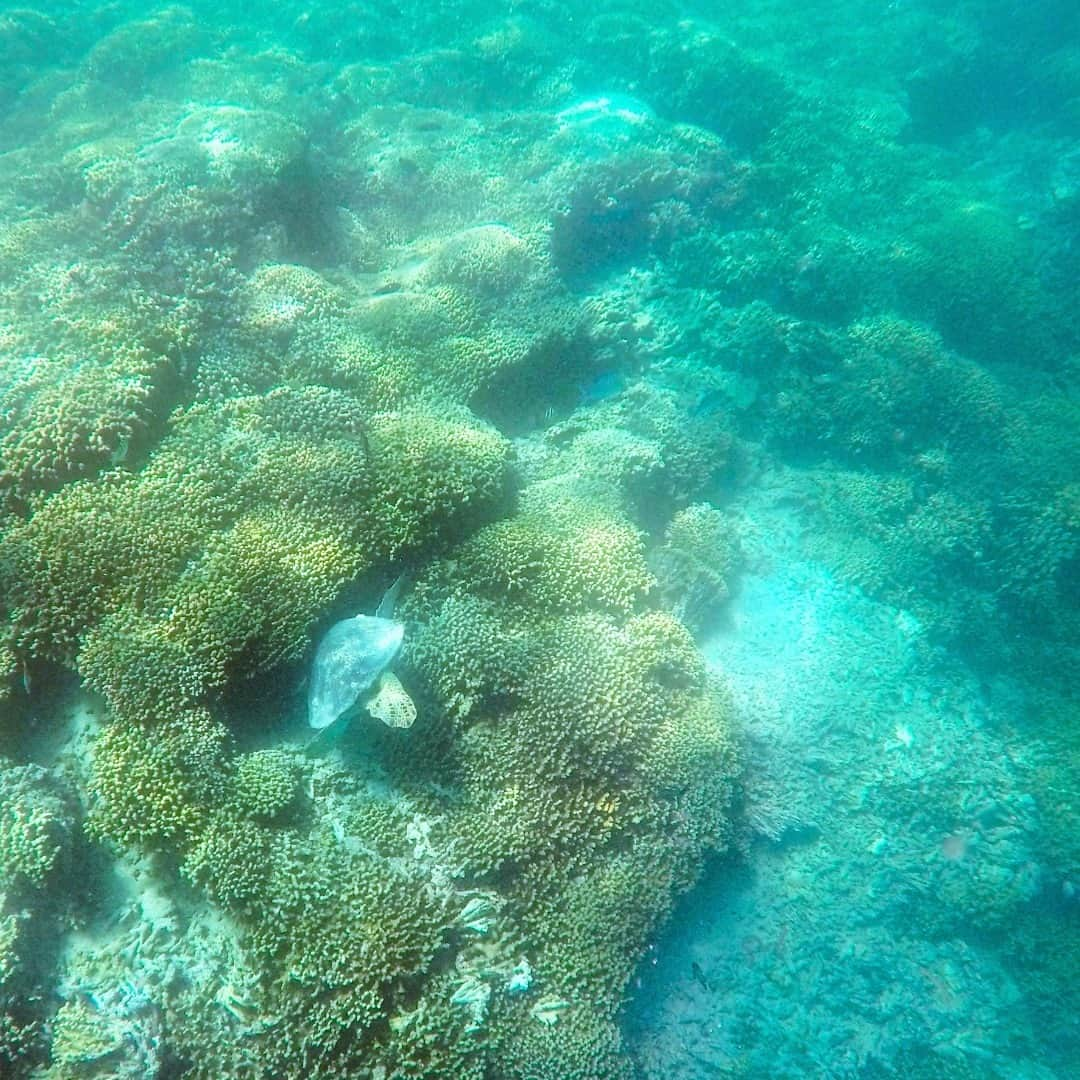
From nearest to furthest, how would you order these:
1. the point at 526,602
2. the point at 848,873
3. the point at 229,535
Answer: the point at 229,535 → the point at 526,602 → the point at 848,873

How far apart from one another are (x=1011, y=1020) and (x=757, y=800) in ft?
12.4

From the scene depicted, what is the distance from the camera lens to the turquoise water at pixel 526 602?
12.4 ft

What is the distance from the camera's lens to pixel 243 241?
23.7 ft

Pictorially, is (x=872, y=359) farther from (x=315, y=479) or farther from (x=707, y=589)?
(x=315, y=479)

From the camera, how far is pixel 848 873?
5.92 m

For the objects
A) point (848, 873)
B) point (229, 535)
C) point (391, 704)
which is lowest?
point (848, 873)

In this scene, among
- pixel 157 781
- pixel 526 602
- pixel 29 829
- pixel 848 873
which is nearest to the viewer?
pixel 29 829

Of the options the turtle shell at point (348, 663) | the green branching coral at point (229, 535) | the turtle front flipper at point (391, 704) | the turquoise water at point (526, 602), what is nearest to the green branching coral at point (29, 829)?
the turquoise water at point (526, 602)

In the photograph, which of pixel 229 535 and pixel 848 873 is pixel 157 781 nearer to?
pixel 229 535

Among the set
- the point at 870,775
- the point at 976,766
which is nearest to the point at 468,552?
Answer: the point at 870,775

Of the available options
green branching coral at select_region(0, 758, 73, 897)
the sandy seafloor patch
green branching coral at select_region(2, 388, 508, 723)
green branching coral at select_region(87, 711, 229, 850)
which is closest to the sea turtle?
green branching coral at select_region(2, 388, 508, 723)

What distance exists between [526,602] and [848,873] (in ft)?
13.7

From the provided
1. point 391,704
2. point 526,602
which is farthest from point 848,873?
point 391,704

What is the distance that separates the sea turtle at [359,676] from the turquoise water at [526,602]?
0.04m
